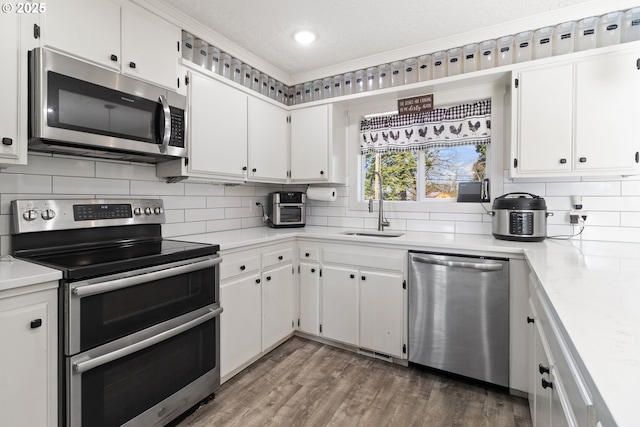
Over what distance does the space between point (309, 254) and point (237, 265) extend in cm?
73

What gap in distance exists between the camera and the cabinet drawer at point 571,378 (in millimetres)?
677

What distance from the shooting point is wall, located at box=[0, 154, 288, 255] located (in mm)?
1618

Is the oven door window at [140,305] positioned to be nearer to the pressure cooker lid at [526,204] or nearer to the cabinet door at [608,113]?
the pressure cooker lid at [526,204]

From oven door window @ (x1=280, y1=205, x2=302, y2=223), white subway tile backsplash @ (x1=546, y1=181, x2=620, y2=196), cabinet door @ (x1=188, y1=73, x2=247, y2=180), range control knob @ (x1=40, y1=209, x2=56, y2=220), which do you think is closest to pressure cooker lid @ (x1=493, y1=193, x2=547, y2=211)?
white subway tile backsplash @ (x1=546, y1=181, x2=620, y2=196)

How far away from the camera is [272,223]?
10.2 ft

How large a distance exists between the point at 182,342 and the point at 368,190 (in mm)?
2118

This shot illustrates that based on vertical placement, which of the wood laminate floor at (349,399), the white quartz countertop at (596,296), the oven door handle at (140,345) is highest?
the white quartz countertop at (596,296)

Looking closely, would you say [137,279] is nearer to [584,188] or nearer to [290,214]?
[290,214]

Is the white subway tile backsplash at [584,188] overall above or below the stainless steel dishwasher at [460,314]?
above

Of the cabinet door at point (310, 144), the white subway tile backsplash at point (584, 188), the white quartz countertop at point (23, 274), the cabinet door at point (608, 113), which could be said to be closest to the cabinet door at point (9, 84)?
the white quartz countertop at point (23, 274)

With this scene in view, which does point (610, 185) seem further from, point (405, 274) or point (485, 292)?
point (405, 274)

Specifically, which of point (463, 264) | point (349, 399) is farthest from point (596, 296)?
point (349, 399)

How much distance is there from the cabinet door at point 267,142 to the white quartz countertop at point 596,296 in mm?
776

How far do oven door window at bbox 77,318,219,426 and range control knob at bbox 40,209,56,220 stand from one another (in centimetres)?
83
